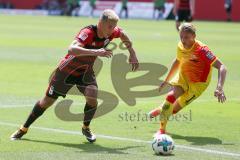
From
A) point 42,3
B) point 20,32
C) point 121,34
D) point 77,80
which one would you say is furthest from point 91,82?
point 42,3

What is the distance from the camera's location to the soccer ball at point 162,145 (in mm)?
9562

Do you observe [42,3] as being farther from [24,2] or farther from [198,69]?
[198,69]

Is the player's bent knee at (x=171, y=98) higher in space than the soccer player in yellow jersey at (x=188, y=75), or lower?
lower

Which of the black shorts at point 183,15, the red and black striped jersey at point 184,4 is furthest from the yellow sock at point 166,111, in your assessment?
the red and black striped jersey at point 184,4

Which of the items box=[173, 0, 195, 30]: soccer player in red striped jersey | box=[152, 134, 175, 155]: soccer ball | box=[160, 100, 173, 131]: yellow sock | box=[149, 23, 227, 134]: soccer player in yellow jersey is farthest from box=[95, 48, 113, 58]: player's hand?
box=[173, 0, 195, 30]: soccer player in red striped jersey

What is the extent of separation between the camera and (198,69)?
11.5 metres

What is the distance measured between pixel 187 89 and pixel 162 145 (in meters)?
2.13

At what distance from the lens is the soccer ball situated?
956cm

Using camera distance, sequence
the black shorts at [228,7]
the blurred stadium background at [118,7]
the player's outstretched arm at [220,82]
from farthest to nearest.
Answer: the blurred stadium background at [118,7]
the black shorts at [228,7]
the player's outstretched arm at [220,82]

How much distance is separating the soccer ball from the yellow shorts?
1892 mm

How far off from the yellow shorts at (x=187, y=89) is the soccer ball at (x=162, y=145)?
6.21 feet

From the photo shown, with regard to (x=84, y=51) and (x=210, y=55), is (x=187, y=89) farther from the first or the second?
(x=84, y=51)

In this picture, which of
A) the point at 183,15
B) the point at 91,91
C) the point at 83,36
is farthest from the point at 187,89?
the point at 183,15

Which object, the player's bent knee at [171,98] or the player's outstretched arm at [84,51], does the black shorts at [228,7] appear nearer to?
the player's bent knee at [171,98]
